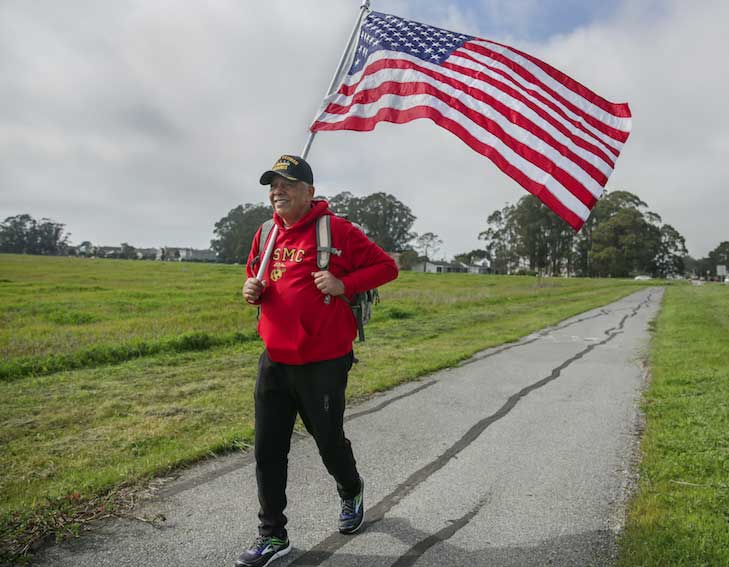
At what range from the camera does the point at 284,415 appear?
296 centimetres

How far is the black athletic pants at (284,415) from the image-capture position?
2.86 metres

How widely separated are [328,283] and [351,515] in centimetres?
144

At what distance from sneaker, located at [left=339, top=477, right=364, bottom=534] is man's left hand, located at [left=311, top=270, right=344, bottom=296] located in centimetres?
128

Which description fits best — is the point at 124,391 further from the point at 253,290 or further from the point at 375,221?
the point at 375,221

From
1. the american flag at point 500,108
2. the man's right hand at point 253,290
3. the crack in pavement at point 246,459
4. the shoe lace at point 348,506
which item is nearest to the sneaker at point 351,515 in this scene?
the shoe lace at point 348,506

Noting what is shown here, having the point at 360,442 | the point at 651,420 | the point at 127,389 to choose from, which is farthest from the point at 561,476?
the point at 127,389

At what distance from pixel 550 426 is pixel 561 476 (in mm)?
1373

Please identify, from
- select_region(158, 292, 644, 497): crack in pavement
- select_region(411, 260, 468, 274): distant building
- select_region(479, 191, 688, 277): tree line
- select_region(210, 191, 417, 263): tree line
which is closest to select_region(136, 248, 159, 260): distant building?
select_region(210, 191, 417, 263): tree line

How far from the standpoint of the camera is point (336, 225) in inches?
117

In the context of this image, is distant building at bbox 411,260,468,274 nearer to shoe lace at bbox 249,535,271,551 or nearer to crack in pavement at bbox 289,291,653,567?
crack in pavement at bbox 289,291,653,567

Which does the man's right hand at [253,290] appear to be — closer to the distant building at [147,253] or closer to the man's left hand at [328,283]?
the man's left hand at [328,283]

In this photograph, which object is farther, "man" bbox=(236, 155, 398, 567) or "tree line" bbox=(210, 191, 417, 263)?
"tree line" bbox=(210, 191, 417, 263)

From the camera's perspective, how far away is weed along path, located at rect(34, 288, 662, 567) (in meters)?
2.86

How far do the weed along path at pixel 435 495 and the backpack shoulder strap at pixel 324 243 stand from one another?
162cm
